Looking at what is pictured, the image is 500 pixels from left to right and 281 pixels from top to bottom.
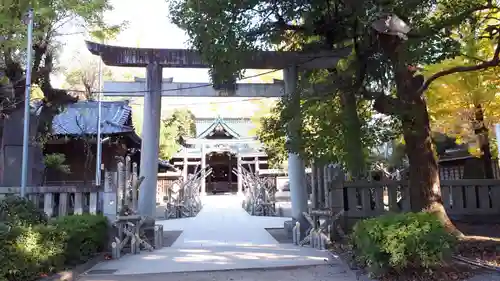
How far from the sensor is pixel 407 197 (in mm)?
10984

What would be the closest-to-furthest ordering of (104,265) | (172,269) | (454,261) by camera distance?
(454,261), (172,269), (104,265)

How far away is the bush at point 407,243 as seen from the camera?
593 centimetres

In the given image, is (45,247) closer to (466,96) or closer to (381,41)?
(381,41)

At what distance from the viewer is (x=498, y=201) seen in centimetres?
1092

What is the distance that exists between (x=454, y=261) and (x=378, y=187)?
4.16 m

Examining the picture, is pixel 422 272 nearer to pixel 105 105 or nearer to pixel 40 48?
pixel 40 48

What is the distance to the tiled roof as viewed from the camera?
2145cm

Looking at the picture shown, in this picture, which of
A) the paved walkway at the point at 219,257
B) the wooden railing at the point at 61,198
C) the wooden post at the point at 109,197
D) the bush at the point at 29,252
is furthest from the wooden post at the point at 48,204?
the bush at the point at 29,252

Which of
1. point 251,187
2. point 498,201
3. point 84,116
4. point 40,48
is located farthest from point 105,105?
point 498,201

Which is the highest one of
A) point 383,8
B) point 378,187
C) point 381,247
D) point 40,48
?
point 40,48

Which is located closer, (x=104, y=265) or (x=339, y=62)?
(x=104, y=265)

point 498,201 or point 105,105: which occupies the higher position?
point 105,105

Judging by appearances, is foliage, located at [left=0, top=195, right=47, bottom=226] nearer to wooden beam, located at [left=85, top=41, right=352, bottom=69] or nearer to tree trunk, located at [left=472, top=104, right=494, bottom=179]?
wooden beam, located at [left=85, top=41, right=352, bottom=69]

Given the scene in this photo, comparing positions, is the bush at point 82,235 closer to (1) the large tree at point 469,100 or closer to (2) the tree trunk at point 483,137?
(1) the large tree at point 469,100
